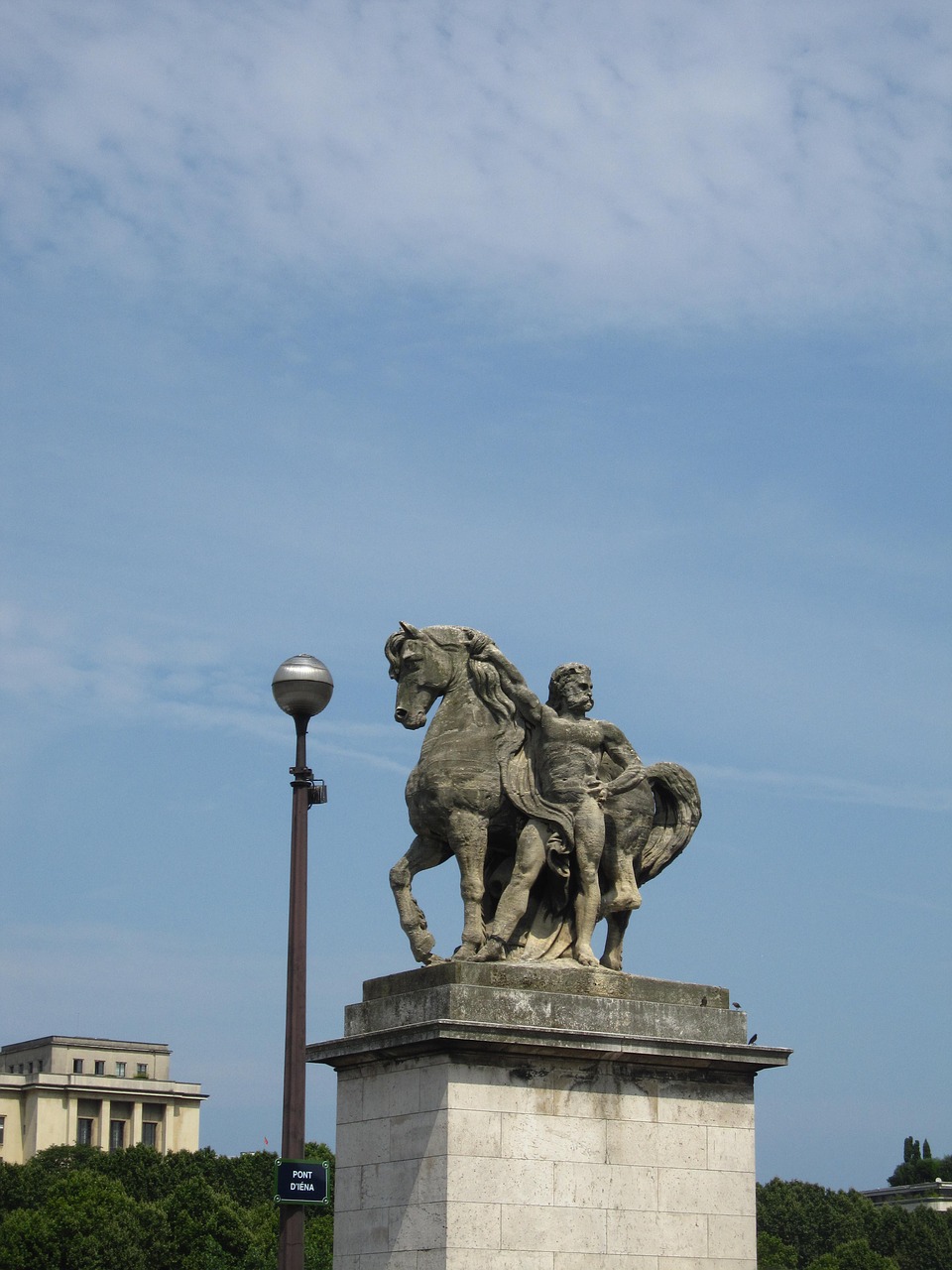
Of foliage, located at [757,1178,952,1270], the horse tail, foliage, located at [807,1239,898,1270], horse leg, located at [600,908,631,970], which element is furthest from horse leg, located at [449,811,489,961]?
foliage, located at [757,1178,952,1270]

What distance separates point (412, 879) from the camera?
57.3 ft

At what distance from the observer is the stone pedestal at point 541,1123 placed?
15.5 meters

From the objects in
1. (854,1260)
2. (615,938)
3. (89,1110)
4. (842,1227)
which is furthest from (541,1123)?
(89,1110)

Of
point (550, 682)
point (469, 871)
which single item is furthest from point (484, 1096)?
point (550, 682)

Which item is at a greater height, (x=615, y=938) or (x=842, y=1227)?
(x=615, y=938)

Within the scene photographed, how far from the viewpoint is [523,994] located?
16031 mm

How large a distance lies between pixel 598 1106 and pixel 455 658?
415 centimetres

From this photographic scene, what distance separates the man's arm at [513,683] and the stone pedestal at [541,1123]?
232 centimetres

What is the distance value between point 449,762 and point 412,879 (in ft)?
3.77

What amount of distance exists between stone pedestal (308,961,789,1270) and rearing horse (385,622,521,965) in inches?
36.4

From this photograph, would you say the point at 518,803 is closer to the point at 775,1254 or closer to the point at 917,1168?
the point at 775,1254

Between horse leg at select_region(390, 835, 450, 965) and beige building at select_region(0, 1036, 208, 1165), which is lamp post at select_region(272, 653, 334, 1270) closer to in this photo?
horse leg at select_region(390, 835, 450, 965)

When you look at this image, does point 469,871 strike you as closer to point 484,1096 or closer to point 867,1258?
point 484,1096

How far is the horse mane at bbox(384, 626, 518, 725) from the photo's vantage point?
17.5 m
